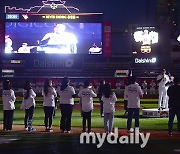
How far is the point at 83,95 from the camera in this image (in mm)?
18031

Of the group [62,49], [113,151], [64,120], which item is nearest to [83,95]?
[64,120]

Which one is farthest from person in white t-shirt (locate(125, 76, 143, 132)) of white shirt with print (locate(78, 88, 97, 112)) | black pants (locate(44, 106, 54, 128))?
black pants (locate(44, 106, 54, 128))

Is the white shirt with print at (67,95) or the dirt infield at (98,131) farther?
the white shirt with print at (67,95)

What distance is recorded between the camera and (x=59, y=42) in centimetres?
5241

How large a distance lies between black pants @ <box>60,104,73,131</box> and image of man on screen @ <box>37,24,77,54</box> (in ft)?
110

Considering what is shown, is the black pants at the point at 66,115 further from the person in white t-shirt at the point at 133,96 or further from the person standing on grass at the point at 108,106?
the person in white t-shirt at the point at 133,96

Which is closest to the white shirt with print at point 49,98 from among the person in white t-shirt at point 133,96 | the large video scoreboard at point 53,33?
the person in white t-shirt at point 133,96

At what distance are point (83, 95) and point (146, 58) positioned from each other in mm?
30547

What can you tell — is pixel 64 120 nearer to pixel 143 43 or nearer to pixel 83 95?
pixel 83 95
